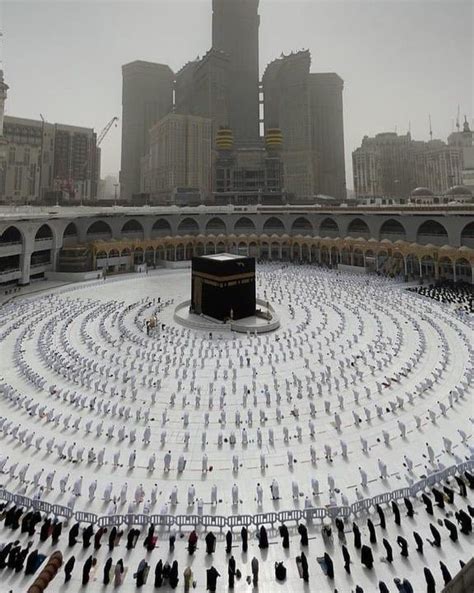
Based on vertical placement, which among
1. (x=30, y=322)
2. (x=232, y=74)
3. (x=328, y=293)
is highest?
(x=232, y=74)

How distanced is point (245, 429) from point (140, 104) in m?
185

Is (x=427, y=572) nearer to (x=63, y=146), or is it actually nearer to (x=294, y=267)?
(x=294, y=267)

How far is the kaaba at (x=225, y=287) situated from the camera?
86.9ft

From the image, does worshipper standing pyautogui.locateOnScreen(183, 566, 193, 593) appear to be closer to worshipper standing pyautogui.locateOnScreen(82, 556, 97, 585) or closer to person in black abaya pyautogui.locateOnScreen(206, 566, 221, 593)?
person in black abaya pyautogui.locateOnScreen(206, 566, 221, 593)

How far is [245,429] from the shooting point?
13797 mm

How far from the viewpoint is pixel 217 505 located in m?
10.1

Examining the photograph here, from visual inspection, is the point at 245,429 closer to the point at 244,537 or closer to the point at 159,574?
the point at 244,537

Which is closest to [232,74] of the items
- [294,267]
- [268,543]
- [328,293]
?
[294,267]

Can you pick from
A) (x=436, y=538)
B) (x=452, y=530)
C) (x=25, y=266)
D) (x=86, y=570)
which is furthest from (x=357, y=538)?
(x=25, y=266)

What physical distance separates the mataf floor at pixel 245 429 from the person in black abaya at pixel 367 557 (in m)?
0.12

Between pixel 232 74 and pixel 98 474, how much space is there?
169311 millimetres

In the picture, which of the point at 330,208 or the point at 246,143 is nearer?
the point at 330,208

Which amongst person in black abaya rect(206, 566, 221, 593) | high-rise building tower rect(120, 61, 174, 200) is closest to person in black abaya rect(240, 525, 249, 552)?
person in black abaya rect(206, 566, 221, 593)

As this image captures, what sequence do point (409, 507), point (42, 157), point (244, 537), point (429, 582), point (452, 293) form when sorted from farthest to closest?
point (42, 157) < point (452, 293) < point (409, 507) < point (244, 537) < point (429, 582)
